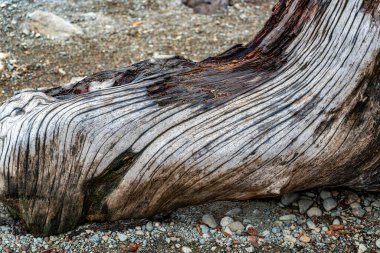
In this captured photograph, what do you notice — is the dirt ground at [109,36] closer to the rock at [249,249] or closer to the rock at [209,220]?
the rock at [209,220]

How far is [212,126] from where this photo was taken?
3.21 metres

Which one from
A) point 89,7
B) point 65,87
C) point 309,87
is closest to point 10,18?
point 89,7

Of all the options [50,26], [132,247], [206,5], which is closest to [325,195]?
[132,247]

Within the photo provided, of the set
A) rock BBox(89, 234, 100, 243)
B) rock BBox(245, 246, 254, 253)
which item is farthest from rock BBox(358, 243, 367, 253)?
rock BBox(89, 234, 100, 243)

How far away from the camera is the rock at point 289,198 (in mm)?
3619

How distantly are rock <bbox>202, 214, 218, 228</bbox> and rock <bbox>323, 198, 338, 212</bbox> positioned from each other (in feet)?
2.39

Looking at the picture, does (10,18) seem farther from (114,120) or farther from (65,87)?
(114,120)

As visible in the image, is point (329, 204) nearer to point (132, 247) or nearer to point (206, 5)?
point (132, 247)

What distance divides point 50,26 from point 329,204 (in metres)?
3.86

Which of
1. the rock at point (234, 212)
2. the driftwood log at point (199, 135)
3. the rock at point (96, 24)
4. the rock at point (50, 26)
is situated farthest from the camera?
the rock at point (96, 24)

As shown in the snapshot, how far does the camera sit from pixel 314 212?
3.55 metres

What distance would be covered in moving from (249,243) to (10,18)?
4.18 metres

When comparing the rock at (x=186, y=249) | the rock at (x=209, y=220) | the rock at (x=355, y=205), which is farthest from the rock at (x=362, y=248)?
the rock at (x=186, y=249)

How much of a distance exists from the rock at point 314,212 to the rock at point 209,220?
2.00ft
